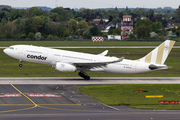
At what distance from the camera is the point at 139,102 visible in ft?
109

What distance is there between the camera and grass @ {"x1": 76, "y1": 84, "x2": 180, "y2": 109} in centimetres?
3228

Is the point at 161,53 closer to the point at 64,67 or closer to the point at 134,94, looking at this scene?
the point at 134,94

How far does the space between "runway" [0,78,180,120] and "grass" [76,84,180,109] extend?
1485 millimetres

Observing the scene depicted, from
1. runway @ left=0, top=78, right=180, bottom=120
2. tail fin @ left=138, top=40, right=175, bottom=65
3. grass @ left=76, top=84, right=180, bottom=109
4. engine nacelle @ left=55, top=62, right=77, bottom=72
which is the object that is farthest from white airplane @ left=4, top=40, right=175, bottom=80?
grass @ left=76, top=84, right=180, bottom=109

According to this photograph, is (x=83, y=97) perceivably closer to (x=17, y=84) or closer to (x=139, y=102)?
(x=139, y=102)

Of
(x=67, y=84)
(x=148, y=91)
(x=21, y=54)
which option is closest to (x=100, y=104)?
(x=148, y=91)

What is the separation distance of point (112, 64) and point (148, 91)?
34.0 feet

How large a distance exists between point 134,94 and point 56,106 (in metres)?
11.3

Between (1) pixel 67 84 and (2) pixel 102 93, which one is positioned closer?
(2) pixel 102 93

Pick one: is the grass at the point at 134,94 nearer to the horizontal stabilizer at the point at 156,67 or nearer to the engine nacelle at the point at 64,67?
the horizontal stabilizer at the point at 156,67

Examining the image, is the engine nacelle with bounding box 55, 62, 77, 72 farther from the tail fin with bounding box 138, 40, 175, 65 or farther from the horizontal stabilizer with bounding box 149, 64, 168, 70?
the tail fin with bounding box 138, 40, 175, 65

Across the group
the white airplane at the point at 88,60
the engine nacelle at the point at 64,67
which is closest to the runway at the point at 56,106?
the engine nacelle at the point at 64,67

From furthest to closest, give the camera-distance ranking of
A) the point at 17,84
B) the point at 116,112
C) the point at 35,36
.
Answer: the point at 35,36, the point at 17,84, the point at 116,112

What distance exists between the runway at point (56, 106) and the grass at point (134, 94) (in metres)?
1.49
